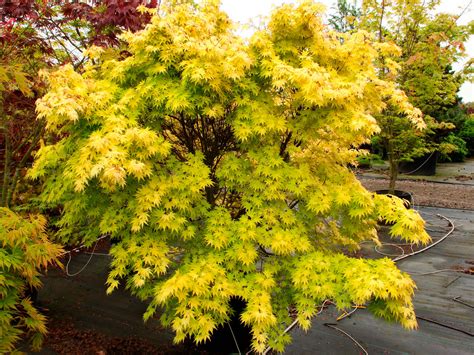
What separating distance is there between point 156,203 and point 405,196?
7.22 metres

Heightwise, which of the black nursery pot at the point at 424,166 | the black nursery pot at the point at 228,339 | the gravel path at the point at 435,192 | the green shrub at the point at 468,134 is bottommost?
the black nursery pot at the point at 228,339

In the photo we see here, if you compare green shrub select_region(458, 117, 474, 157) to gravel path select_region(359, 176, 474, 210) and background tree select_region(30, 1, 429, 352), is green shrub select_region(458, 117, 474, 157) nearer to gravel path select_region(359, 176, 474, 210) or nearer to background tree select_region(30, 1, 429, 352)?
gravel path select_region(359, 176, 474, 210)

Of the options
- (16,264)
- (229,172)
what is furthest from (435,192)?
(16,264)

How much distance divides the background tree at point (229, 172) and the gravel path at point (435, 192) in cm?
759

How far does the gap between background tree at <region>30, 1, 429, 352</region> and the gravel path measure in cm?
759

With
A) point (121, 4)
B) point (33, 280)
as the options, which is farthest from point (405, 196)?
point (33, 280)

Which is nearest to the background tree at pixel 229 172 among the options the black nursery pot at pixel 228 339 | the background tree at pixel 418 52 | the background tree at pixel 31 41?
the black nursery pot at pixel 228 339

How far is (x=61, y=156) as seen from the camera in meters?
3.12

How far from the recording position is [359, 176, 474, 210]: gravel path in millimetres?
9742

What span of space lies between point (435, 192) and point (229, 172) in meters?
10.1

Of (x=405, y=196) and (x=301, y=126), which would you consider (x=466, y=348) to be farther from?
(x=405, y=196)

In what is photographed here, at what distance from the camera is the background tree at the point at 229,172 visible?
2.73 m

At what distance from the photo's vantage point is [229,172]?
10.5 ft

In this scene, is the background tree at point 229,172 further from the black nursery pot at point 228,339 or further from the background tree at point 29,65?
the black nursery pot at point 228,339
